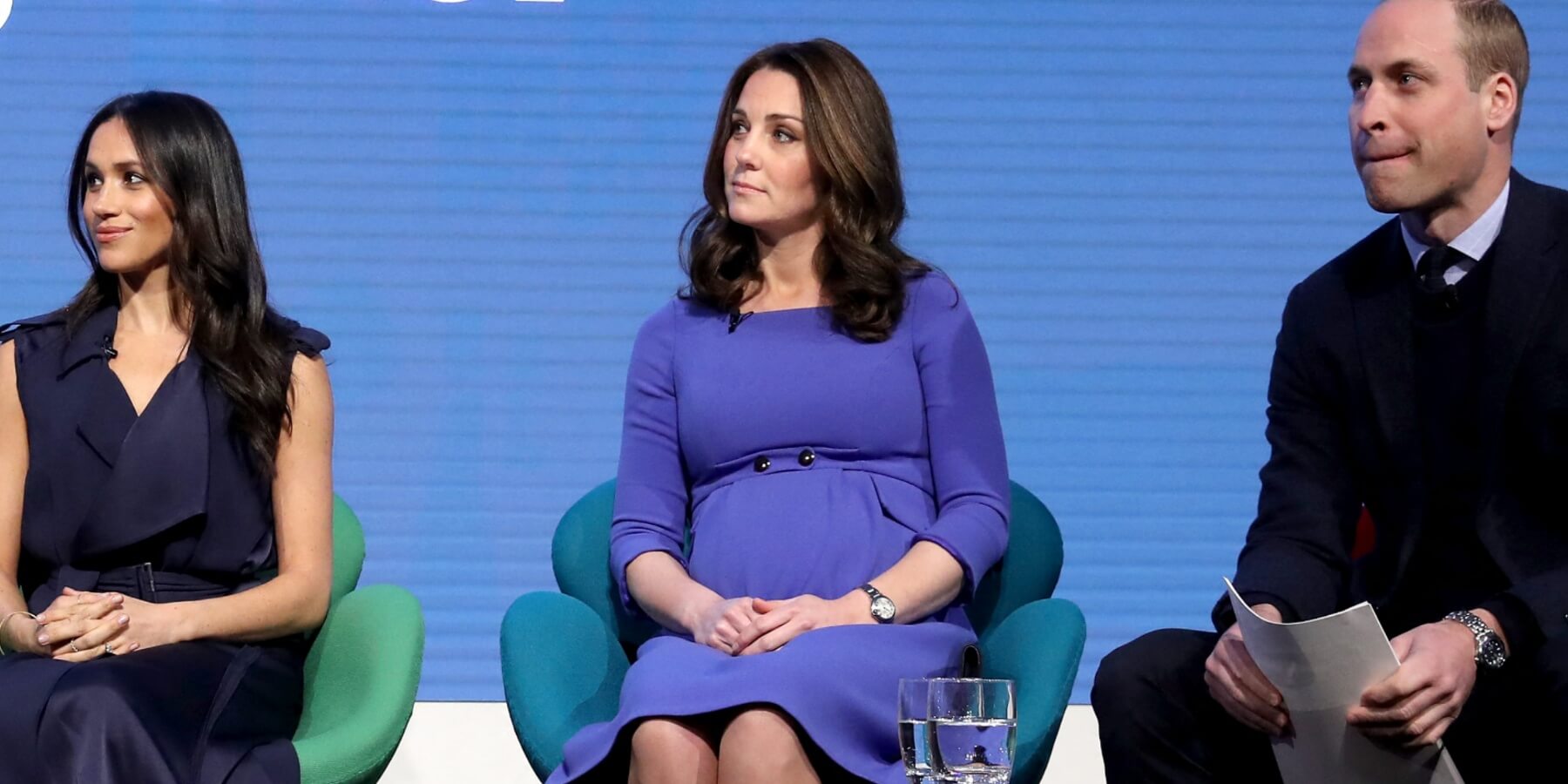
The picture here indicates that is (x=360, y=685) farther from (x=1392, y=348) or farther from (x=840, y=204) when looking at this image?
(x=1392, y=348)

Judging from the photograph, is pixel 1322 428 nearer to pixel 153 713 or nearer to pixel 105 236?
pixel 153 713

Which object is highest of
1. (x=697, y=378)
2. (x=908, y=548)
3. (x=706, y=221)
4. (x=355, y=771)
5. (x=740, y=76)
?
(x=740, y=76)

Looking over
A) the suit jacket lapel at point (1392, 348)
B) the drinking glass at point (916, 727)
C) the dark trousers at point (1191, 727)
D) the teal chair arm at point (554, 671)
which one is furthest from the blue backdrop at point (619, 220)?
the drinking glass at point (916, 727)

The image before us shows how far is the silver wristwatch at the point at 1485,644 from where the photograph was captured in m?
2.43

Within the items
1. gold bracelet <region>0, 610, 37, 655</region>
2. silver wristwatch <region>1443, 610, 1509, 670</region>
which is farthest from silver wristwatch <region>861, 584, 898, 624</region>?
gold bracelet <region>0, 610, 37, 655</region>

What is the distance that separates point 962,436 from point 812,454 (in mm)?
237

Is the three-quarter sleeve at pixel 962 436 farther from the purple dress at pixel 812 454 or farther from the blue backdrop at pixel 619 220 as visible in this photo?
the blue backdrop at pixel 619 220

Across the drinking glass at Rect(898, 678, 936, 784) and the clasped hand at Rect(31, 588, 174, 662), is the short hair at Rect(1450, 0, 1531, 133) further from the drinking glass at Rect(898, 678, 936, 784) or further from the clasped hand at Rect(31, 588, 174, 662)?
the clasped hand at Rect(31, 588, 174, 662)

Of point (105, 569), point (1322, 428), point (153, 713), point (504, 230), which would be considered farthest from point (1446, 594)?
point (504, 230)

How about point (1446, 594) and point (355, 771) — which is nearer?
point (1446, 594)

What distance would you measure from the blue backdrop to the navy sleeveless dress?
990 mm

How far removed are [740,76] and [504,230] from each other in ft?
3.45

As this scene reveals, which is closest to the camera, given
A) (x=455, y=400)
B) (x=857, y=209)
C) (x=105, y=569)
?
(x=105, y=569)

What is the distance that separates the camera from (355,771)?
9.24ft
